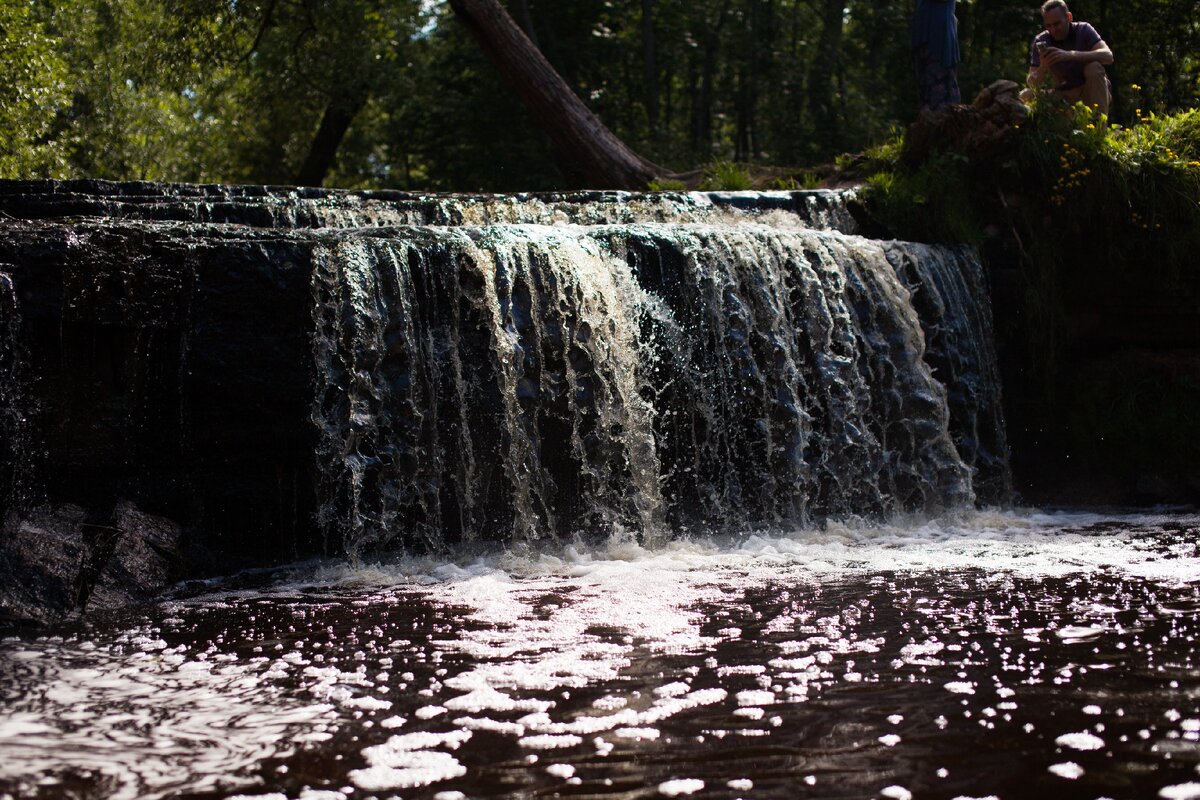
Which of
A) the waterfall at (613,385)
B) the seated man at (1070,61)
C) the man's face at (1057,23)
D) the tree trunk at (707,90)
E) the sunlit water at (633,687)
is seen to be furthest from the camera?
the tree trunk at (707,90)

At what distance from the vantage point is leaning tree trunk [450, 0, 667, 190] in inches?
519

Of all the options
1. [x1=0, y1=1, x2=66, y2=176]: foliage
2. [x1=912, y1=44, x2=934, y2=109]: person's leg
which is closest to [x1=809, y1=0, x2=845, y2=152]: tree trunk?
[x1=912, y1=44, x2=934, y2=109]: person's leg

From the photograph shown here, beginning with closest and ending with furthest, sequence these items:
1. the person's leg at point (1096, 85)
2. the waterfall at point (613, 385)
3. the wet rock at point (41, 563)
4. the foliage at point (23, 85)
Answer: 1. the wet rock at point (41, 563)
2. the waterfall at point (613, 385)
3. the person's leg at point (1096, 85)
4. the foliage at point (23, 85)

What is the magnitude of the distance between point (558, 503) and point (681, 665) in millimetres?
3065

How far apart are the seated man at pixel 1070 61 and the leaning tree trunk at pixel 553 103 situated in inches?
166

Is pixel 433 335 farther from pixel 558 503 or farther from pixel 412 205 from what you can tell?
pixel 412 205

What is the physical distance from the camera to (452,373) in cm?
679

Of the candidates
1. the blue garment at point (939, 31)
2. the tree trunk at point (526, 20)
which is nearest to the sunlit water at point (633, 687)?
the blue garment at point (939, 31)

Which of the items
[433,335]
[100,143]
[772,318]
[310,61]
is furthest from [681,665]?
[100,143]

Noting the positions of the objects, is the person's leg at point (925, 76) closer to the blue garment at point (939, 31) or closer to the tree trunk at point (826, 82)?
the blue garment at point (939, 31)

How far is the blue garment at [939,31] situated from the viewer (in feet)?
40.3

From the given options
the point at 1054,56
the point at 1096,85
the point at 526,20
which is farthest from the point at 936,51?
the point at 526,20

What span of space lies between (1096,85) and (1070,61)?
11.9 inches

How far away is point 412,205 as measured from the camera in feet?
28.8
